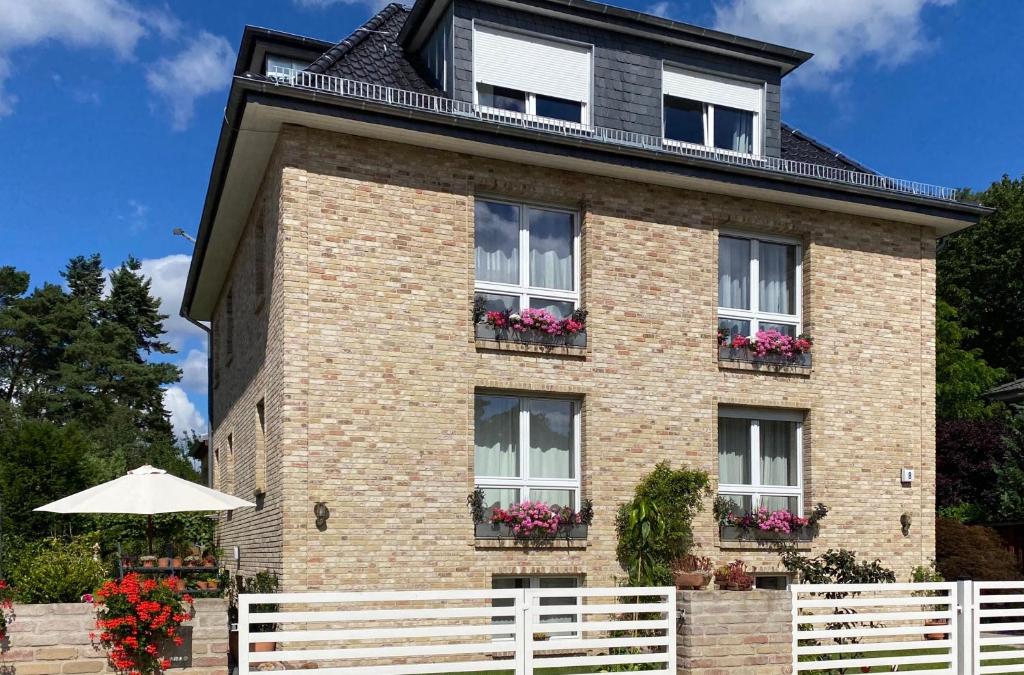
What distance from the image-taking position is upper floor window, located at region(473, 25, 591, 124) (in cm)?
1531

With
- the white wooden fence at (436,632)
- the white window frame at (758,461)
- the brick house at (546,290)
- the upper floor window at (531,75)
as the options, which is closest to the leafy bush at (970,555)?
the brick house at (546,290)

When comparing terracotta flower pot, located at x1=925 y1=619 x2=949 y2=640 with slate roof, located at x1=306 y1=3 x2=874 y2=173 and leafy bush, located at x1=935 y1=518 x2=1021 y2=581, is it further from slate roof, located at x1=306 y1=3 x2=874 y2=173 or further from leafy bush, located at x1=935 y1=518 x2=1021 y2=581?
slate roof, located at x1=306 y1=3 x2=874 y2=173

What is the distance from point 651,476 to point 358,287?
201 inches

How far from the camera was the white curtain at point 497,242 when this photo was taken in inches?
583

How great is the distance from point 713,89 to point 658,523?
24.1 feet

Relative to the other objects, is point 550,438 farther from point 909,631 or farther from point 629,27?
point 629,27

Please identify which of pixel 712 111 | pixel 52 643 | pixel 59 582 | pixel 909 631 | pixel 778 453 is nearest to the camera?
pixel 52 643

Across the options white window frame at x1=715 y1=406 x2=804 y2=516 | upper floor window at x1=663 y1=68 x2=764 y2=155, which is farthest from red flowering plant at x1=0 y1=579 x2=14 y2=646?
upper floor window at x1=663 y1=68 x2=764 y2=155

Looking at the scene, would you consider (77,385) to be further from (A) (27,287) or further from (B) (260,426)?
(B) (260,426)

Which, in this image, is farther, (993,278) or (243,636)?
(993,278)

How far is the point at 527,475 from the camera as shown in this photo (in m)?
14.7

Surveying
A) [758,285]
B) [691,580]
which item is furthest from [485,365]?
[758,285]

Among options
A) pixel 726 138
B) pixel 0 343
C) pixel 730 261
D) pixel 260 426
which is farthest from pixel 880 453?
pixel 0 343

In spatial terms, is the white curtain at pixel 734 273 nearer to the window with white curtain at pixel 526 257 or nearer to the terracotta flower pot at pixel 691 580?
the window with white curtain at pixel 526 257
